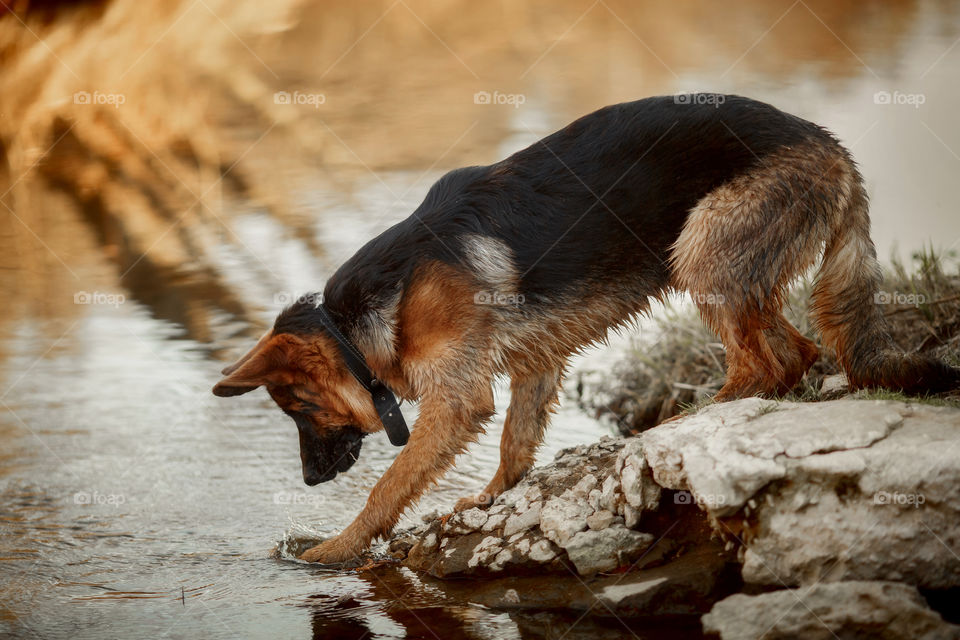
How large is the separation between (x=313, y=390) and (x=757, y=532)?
228 centimetres

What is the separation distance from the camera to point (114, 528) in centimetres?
520

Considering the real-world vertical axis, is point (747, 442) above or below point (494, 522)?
above

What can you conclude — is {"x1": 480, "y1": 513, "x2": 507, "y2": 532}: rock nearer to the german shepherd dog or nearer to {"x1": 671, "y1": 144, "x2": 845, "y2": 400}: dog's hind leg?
the german shepherd dog

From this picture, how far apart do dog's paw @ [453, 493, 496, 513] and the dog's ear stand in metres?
1.03

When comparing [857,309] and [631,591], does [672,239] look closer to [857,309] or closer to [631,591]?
[857,309]

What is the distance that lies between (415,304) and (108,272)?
595cm

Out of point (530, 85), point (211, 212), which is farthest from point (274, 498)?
point (530, 85)

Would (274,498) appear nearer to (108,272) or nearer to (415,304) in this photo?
(415,304)

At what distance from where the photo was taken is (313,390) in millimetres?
4980

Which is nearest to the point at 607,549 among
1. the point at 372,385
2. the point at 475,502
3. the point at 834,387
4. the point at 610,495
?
the point at 610,495

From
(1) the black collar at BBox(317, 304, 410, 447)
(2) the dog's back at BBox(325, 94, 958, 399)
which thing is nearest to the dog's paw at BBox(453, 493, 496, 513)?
(1) the black collar at BBox(317, 304, 410, 447)

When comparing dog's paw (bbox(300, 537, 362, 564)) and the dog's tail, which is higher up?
the dog's tail

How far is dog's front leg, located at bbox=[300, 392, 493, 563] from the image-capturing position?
469 cm

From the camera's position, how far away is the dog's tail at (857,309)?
4.55 metres
